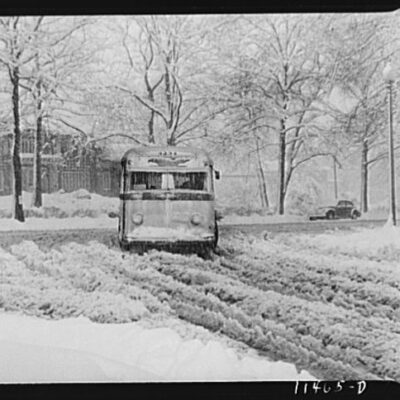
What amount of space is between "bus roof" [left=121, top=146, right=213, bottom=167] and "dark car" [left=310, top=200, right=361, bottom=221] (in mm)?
358

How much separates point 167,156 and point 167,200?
131mm

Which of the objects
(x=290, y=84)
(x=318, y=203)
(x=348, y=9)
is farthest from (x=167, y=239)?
(x=348, y=9)

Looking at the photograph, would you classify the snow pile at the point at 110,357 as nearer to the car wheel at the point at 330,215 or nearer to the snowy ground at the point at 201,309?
the snowy ground at the point at 201,309

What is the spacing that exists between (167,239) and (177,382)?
1.36 feet

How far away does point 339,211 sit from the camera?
1.77 m

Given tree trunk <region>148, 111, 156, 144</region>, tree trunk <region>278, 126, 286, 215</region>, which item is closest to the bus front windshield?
tree trunk <region>148, 111, 156, 144</region>

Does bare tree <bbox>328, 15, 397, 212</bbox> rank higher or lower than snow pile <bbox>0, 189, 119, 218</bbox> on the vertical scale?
higher

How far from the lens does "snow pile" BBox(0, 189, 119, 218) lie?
5.70 ft

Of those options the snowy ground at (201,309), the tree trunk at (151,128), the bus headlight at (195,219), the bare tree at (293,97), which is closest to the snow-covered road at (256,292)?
the snowy ground at (201,309)

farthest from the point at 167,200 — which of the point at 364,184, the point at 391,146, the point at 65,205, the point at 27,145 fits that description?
the point at 391,146

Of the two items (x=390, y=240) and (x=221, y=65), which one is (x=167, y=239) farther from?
(x=390, y=240)

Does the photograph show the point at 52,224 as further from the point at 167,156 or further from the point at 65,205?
the point at 167,156

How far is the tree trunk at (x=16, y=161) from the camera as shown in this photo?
1732 millimetres

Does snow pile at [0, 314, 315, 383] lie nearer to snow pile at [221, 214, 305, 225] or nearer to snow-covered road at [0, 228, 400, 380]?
snow-covered road at [0, 228, 400, 380]
